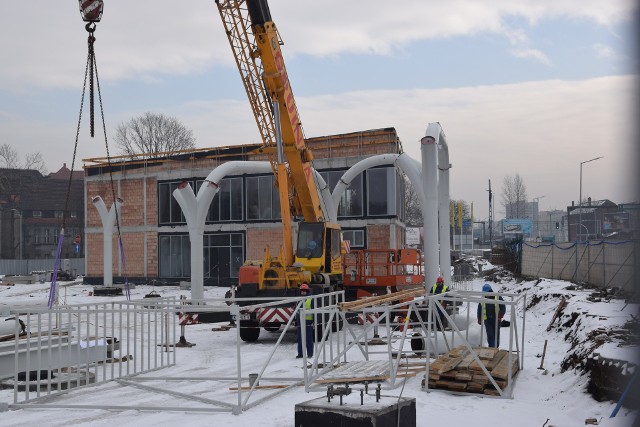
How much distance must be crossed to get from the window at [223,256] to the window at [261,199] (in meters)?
1.76

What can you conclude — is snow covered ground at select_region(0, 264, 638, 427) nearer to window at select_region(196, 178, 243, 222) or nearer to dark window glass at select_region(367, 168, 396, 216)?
dark window glass at select_region(367, 168, 396, 216)

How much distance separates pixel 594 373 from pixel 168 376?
7711 millimetres

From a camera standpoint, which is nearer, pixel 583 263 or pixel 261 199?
pixel 583 263

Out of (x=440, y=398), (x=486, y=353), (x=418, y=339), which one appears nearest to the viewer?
(x=440, y=398)

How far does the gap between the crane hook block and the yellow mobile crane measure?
681cm

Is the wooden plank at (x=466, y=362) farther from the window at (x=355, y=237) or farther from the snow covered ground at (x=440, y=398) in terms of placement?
the window at (x=355, y=237)

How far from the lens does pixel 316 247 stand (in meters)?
19.4

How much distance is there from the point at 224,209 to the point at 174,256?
15.5 feet

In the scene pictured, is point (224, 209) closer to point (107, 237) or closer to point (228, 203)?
point (228, 203)

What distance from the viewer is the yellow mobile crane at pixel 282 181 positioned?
18.5 metres

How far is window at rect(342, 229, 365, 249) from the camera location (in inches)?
1465

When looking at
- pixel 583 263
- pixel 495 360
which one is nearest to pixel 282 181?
pixel 495 360

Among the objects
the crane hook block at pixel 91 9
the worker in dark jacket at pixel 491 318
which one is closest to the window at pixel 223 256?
the worker in dark jacket at pixel 491 318

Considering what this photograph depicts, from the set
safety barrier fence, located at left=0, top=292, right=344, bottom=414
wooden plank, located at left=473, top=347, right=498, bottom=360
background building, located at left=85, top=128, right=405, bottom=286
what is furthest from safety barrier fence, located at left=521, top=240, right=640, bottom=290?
safety barrier fence, located at left=0, top=292, right=344, bottom=414
